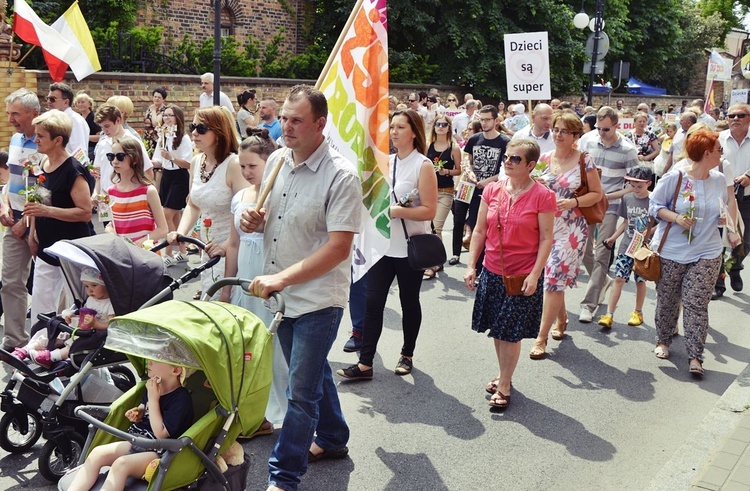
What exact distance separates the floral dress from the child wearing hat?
853 millimetres

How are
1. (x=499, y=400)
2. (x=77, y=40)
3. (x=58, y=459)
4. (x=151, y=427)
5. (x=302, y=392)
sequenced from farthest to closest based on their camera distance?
(x=77, y=40) → (x=499, y=400) → (x=58, y=459) → (x=302, y=392) → (x=151, y=427)

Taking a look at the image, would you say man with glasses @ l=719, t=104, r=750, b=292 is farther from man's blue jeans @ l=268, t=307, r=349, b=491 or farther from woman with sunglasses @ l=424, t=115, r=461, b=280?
man's blue jeans @ l=268, t=307, r=349, b=491

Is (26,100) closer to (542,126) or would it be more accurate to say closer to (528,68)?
(542,126)

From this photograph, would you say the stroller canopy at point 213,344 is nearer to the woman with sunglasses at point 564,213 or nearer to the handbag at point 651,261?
the woman with sunglasses at point 564,213

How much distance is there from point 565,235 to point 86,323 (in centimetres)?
410

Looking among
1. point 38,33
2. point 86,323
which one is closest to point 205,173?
point 86,323

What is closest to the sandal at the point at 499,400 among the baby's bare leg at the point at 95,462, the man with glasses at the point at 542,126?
the baby's bare leg at the point at 95,462

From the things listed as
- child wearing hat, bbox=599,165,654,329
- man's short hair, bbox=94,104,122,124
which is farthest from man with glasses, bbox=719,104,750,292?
man's short hair, bbox=94,104,122,124

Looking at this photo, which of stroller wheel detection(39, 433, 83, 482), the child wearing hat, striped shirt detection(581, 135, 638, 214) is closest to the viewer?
stroller wheel detection(39, 433, 83, 482)

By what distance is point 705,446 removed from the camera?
5270mm

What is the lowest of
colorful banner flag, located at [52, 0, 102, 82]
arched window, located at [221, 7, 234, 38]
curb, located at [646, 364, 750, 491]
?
curb, located at [646, 364, 750, 491]

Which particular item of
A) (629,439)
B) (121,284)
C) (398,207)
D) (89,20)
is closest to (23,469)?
(121,284)

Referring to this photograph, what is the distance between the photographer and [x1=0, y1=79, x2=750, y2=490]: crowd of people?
4203 mm

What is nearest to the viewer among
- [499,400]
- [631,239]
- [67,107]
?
[499,400]
